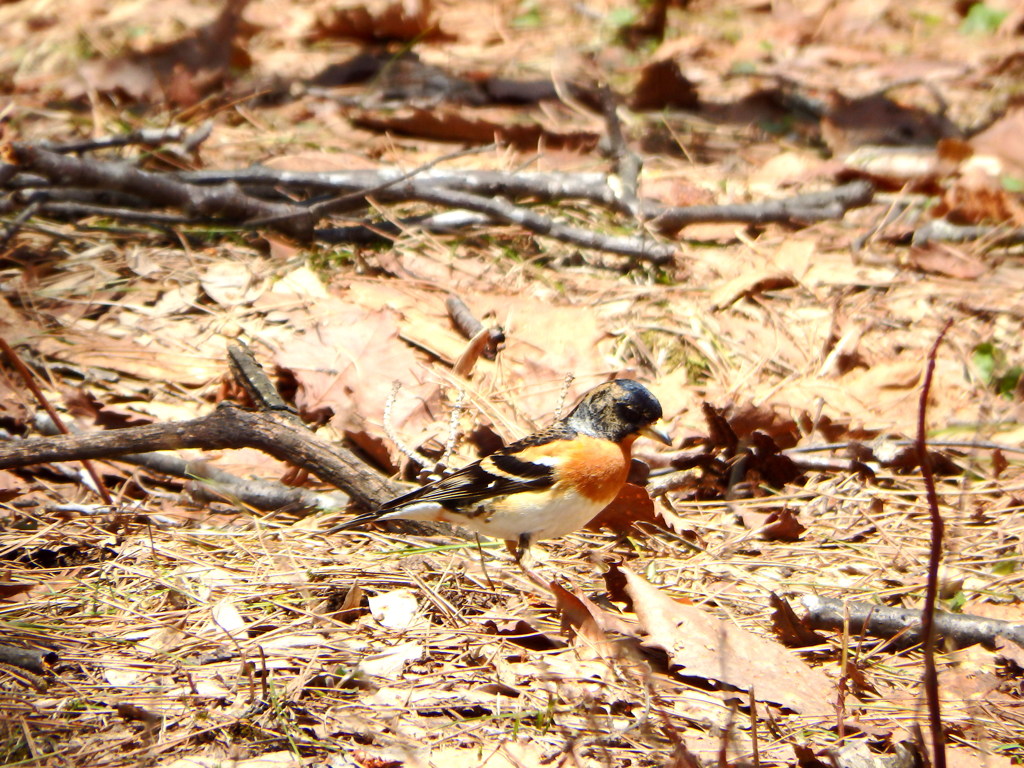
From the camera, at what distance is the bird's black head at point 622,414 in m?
4.20

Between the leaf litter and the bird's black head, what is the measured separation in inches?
12.4

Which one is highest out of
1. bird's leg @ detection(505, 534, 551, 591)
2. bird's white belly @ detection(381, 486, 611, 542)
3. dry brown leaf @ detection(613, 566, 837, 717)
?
dry brown leaf @ detection(613, 566, 837, 717)

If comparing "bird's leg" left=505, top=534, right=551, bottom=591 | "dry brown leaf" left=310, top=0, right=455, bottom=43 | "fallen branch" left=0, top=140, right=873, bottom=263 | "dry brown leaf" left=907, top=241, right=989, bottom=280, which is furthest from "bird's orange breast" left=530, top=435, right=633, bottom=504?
"dry brown leaf" left=310, top=0, right=455, bottom=43

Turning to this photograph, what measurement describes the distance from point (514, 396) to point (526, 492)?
110 cm

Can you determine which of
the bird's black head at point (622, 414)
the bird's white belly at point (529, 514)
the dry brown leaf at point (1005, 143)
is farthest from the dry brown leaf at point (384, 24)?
the bird's white belly at point (529, 514)

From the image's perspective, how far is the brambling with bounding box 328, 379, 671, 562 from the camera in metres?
3.89

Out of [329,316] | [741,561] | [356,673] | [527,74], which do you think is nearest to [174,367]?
[329,316]

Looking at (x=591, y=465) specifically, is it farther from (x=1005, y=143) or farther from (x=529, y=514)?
(x=1005, y=143)

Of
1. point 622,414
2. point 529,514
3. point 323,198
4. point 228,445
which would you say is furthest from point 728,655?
point 323,198

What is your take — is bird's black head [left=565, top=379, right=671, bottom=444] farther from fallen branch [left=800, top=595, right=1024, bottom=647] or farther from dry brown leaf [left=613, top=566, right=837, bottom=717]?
fallen branch [left=800, top=595, right=1024, bottom=647]

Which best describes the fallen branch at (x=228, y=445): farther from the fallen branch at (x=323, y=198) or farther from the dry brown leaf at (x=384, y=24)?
the dry brown leaf at (x=384, y=24)

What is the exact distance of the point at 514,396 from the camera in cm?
496

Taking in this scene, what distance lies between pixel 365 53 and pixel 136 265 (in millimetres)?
3852

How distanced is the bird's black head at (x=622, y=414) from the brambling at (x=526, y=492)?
4 cm
